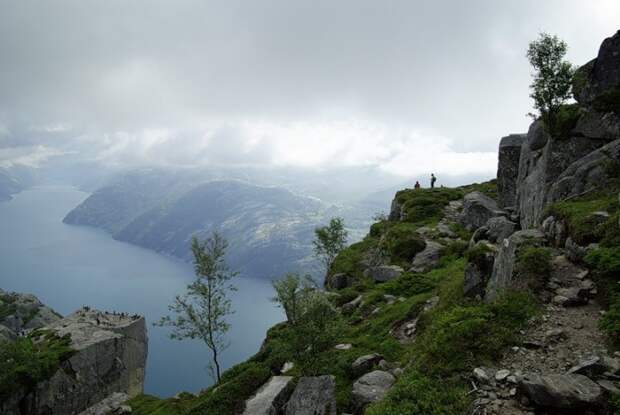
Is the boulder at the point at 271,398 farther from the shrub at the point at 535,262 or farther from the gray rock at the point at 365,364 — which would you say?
the shrub at the point at 535,262

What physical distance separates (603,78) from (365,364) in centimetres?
3088

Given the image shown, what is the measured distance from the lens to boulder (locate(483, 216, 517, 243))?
29.3m

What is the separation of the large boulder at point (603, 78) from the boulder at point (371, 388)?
2889cm

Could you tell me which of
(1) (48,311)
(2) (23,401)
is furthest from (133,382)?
(1) (48,311)

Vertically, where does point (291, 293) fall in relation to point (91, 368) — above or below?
above

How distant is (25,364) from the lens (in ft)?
214

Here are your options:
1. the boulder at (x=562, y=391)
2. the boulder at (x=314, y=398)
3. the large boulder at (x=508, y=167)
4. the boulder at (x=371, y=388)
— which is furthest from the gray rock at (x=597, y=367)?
the large boulder at (x=508, y=167)

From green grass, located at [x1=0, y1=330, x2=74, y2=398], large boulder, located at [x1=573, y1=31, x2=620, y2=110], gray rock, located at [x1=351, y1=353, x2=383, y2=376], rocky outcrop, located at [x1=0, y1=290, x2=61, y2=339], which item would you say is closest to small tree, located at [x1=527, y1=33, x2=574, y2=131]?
large boulder, located at [x1=573, y1=31, x2=620, y2=110]

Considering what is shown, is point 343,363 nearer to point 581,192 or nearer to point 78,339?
point 581,192

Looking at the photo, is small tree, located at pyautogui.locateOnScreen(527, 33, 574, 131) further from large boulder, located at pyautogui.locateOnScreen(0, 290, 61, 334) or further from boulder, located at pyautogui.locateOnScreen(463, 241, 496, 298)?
large boulder, located at pyautogui.locateOnScreen(0, 290, 61, 334)

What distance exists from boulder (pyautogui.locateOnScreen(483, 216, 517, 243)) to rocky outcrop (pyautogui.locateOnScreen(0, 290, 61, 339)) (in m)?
202

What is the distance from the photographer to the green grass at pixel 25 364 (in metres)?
62.8

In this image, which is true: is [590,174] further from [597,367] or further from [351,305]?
[351,305]

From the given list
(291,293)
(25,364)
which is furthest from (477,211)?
(25,364)
